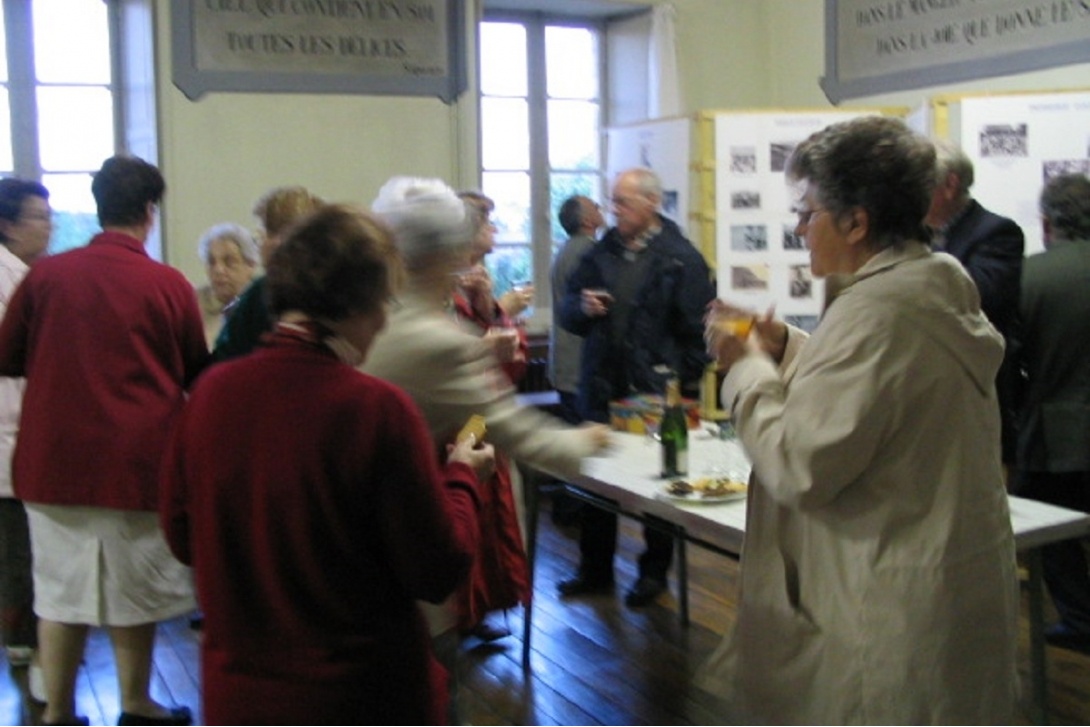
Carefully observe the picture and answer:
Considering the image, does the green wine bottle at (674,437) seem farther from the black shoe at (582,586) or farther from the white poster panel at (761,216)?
the white poster panel at (761,216)

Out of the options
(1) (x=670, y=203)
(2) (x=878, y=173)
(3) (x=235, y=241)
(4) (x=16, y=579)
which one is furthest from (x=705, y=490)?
(1) (x=670, y=203)

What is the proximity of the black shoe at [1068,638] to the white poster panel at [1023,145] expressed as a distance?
5.83 ft

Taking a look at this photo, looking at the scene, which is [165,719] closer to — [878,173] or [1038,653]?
[1038,653]

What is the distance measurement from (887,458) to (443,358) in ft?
2.26

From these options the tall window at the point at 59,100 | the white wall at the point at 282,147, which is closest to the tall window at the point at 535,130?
the white wall at the point at 282,147

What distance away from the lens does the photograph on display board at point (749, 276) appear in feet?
17.8

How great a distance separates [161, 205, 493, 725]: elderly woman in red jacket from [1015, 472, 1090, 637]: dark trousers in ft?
9.73

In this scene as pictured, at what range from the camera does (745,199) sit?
541 cm

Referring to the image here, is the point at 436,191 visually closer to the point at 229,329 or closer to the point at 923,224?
the point at 923,224

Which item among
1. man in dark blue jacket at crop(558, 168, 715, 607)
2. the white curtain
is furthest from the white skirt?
the white curtain

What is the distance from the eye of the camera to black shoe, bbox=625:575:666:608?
4297 millimetres

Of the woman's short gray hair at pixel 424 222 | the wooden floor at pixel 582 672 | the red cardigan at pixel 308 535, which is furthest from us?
the wooden floor at pixel 582 672

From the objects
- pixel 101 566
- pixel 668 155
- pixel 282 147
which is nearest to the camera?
pixel 101 566

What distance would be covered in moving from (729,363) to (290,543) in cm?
74
